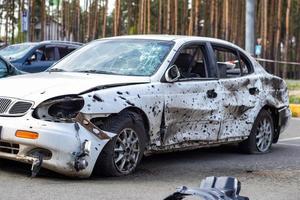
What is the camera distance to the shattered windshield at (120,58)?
283 inches

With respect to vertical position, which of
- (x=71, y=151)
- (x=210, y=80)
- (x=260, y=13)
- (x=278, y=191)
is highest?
(x=260, y=13)

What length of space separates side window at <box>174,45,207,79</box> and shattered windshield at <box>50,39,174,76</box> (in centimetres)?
31

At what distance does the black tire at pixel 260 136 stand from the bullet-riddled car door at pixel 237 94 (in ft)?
0.61

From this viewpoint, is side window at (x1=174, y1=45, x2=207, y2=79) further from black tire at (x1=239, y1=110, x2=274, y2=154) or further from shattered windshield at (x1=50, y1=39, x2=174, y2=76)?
black tire at (x1=239, y1=110, x2=274, y2=154)

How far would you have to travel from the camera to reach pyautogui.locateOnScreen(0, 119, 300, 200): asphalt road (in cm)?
583

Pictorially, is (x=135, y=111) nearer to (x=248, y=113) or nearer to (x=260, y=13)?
(x=248, y=113)

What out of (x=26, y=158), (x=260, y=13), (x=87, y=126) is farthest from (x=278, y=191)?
(x=260, y=13)

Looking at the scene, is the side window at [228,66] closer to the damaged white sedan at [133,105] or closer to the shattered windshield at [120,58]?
the damaged white sedan at [133,105]

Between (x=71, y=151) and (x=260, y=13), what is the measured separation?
25.8 metres

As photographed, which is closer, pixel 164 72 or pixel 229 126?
pixel 164 72

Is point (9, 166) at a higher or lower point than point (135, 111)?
lower

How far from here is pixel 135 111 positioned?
6672mm

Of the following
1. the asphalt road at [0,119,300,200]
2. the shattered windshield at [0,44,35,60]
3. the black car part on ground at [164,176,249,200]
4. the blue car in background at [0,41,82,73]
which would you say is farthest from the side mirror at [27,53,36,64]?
the black car part on ground at [164,176,249,200]

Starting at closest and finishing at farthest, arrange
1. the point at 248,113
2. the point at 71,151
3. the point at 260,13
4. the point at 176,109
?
the point at 71,151, the point at 176,109, the point at 248,113, the point at 260,13
